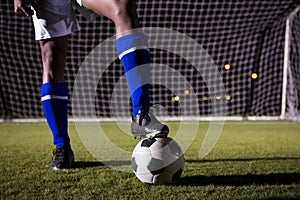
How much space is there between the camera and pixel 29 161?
2.29 metres

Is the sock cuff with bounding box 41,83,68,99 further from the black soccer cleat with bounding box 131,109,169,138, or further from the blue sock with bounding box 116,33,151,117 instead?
the black soccer cleat with bounding box 131,109,169,138

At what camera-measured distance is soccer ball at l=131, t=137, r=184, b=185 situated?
5.10ft

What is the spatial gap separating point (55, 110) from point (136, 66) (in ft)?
2.77

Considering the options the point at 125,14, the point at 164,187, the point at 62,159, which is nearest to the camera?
the point at 164,187

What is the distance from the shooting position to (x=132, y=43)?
1.67m

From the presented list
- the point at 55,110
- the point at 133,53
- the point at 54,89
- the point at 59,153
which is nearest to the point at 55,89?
the point at 54,89

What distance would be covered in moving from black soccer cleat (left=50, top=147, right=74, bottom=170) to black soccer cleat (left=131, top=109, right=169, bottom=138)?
0.67 metres

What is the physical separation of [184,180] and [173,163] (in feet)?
0.49

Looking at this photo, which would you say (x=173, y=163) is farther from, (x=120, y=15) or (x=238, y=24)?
(x=238, y=24)

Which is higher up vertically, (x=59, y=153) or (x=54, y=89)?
(x=54, y=89)

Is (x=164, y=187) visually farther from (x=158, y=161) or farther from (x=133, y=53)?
(x=133, y=53)

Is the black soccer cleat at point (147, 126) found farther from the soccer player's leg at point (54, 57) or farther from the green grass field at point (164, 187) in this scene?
the soccer player's leg at point (54, 57)

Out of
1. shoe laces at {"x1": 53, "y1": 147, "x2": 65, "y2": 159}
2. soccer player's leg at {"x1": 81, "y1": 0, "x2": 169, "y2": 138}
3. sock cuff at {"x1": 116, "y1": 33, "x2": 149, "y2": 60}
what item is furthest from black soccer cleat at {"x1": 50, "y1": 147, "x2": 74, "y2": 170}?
sock cuff at {"x1": 116, "y1": 33, "x2": 149, "y2": 60}

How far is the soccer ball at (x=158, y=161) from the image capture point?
5.10 feet
